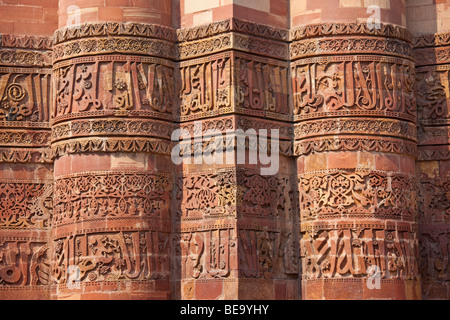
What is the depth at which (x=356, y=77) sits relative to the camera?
18.2m

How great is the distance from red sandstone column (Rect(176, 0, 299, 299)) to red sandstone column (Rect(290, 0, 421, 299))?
0.27 metres

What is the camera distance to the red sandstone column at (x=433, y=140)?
1859cm

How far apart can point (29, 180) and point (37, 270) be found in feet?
4.60

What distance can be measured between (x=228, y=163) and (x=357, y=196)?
6.41 feet

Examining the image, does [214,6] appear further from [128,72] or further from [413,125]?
[413,125]

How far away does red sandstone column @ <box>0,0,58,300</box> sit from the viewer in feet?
61.2

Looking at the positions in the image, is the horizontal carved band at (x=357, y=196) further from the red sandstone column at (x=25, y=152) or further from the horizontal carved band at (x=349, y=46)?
the red sandstone column at (x=25, y=152)

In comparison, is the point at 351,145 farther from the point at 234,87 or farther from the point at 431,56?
the point at 431,56

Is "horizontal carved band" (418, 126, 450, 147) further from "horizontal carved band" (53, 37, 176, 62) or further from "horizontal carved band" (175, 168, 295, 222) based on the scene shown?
"horizontal carved band" (53, 37, 176, 62)

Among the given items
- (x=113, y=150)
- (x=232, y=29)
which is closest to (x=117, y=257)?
(x=113, y=150)

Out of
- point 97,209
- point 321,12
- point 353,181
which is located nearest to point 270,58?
point 321,12

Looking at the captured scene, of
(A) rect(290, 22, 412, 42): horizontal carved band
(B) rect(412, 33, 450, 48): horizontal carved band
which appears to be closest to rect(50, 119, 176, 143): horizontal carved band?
(A) rect(290, 22, 412, 42): horizontal carved band

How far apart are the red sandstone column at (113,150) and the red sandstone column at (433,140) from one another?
3.91 meters

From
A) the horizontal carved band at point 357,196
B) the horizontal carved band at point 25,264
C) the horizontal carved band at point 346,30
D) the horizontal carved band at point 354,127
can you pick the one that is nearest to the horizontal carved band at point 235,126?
the horizontal carved band at point 354,127
